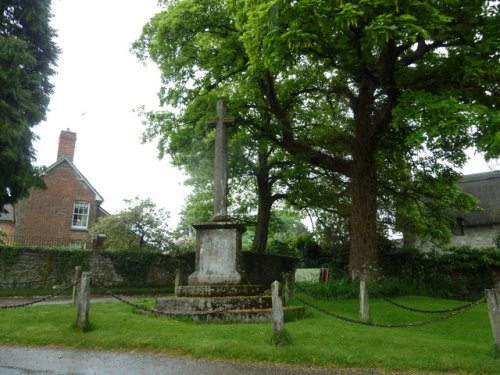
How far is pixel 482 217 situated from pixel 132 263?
24341mm

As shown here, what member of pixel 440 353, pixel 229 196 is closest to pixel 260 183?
pixel 229 196

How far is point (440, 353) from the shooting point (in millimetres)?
6711

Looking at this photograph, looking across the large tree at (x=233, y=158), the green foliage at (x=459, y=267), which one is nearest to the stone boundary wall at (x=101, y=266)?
the large tree at (x=233, y=158)

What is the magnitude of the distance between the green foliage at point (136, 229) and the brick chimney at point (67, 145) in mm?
10548

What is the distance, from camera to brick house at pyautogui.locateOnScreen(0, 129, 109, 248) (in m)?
29.0

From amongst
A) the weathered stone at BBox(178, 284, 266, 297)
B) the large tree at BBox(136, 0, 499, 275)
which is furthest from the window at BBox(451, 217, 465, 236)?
the weathered stone at BBox(178, 284, 266, 297)

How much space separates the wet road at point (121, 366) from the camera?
575 centimetres

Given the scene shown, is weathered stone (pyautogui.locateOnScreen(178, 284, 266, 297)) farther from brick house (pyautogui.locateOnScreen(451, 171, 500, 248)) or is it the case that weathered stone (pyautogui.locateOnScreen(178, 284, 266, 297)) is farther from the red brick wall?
brick house (pyautogui.locateOnScreen(451, 171, 500, 248))

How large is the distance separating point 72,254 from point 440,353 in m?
17.0

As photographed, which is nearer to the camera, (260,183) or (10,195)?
(10,195)

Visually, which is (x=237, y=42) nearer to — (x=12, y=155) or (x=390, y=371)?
(x=12, y=155)

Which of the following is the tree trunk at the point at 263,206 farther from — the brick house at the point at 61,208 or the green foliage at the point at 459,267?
the brick house at the point at 61,208

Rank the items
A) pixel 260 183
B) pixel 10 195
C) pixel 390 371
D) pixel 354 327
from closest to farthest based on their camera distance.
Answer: pixel 390 371 < pixel 354 327 < pixel 10 195 < pixel 260 183

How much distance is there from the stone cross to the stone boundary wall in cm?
594
